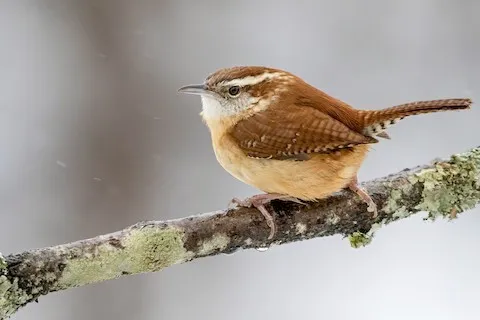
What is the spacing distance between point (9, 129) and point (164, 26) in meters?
1.71


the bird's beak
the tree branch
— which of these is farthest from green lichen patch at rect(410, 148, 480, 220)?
the bird's beak

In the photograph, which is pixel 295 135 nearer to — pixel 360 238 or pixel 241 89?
pixel 241 89

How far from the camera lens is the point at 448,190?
330 centimetres

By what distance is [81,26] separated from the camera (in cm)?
672

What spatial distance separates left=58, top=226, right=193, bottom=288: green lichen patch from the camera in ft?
7.91

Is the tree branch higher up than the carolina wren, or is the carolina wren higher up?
the carolina wren

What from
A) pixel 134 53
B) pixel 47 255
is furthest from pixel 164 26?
pixel 47 255

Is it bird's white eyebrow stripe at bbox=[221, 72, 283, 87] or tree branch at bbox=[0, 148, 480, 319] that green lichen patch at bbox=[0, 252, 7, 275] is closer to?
tree branch at bbox=[0, 148, 480, 319]

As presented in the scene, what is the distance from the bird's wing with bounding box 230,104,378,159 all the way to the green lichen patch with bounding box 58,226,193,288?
63 centimetres

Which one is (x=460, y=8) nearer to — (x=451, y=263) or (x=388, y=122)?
(x=451, y=263)

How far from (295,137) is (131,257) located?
92cm

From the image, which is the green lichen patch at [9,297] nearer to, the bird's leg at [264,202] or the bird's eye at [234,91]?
the bird's leg at [264,202]

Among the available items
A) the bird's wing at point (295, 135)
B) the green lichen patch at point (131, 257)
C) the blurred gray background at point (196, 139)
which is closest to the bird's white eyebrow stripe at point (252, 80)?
the bird's wing at point (295, 135)

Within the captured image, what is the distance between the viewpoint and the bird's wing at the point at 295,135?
10.00ft
